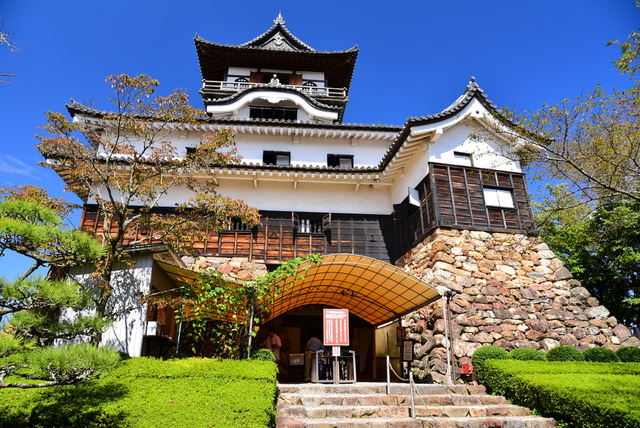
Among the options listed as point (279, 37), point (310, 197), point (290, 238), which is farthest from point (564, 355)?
point (279, 37)

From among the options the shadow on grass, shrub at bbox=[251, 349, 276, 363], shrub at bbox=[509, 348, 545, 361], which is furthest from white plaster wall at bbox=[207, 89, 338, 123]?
the shadow on grass

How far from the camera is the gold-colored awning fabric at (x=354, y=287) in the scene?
33.8 feet

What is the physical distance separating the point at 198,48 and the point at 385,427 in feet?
72.3

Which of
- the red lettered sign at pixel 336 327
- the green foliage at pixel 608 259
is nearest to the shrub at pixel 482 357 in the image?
the red lettered sign at pixel 336 327

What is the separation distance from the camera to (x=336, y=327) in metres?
9.57

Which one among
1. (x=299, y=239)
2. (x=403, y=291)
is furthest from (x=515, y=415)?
(x=299, y=239)

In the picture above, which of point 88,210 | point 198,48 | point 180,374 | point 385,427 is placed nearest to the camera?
point 385,427

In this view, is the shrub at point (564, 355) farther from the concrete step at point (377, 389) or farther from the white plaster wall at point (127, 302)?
the white plaster wall at point (127, 302)

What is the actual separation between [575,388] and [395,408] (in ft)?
10.6

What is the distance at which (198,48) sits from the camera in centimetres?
2255

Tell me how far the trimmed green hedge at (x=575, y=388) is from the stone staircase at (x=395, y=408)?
11.9 inches

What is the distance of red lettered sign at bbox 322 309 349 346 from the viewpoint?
31.2 feet

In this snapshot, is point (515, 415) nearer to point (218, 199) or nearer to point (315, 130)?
point (218, 199)

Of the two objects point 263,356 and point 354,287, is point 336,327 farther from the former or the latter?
point 354,287
